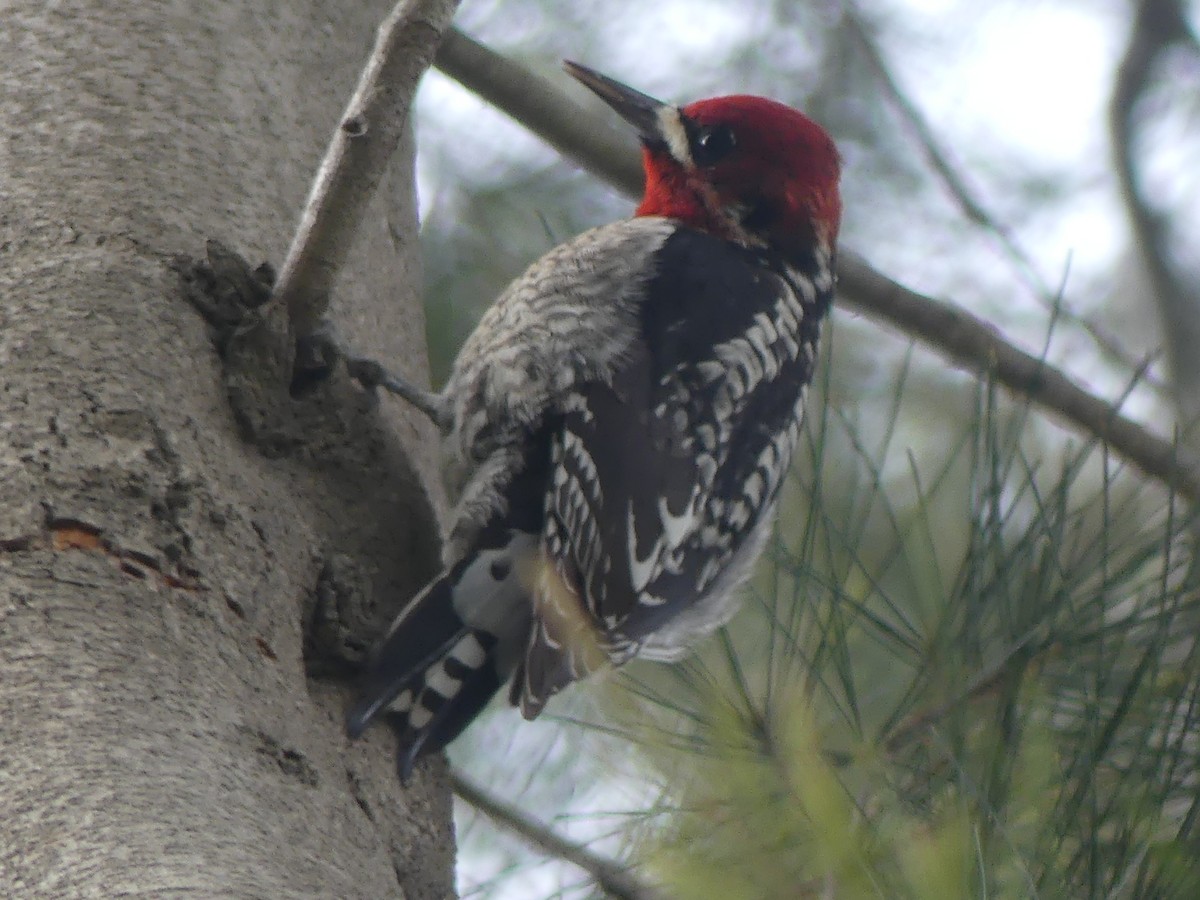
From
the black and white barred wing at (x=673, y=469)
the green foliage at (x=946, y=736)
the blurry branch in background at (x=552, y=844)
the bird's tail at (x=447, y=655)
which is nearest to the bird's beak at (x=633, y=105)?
the black and white barred wing at (x=673, y=469)

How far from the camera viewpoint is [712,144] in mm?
2867

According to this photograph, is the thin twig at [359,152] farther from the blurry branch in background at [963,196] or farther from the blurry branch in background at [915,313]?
the blurry branch in background at [963,196]

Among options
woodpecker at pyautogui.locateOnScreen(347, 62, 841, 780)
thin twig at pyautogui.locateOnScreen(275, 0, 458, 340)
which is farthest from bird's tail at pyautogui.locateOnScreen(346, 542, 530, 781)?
thin twig at pyautogui.locateOnScreen(275, 0, 458, 340)

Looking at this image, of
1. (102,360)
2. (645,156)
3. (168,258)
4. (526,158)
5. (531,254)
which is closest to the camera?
(102,360)

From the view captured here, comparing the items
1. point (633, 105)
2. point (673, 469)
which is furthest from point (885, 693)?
point (633, 105)

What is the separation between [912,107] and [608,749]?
2422 millimetres

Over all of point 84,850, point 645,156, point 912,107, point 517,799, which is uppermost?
point 912,107

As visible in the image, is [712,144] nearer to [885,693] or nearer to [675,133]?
[675,133]

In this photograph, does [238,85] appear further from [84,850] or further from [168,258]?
[84,850]

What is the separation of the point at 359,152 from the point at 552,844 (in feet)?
2.92

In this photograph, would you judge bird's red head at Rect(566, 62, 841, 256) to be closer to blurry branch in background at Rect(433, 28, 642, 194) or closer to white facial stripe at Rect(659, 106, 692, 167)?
white facial stripe at Rect(659, 106, 692, 167)

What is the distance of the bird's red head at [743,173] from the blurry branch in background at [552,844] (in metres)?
1.17

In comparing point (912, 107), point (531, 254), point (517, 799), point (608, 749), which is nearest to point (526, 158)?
point (531, 254)

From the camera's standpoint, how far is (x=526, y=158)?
12.7ft
